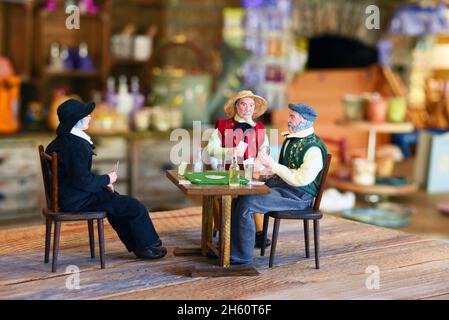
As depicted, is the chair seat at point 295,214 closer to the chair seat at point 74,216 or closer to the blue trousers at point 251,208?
the blue trousers at point 251,208

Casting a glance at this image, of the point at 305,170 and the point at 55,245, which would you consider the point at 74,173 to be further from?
the point at 305,170

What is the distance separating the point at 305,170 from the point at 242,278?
540 millimetres

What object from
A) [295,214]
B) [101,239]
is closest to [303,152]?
[295,214]

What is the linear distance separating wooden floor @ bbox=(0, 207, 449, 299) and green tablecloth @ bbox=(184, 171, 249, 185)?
40 cm

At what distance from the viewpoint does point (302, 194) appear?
3305 millimetres

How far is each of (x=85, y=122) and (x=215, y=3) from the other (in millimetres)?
5397

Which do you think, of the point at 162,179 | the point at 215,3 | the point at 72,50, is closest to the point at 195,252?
the point at 162,179

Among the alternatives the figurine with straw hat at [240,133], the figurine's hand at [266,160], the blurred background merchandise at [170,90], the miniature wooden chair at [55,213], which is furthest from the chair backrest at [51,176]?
the blurred background merchandise at [170,90]

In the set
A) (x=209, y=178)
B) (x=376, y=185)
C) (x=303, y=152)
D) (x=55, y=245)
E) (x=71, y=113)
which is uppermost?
(x=71, y=113)

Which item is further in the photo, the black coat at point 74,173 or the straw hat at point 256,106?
the straw hat at point 256,106

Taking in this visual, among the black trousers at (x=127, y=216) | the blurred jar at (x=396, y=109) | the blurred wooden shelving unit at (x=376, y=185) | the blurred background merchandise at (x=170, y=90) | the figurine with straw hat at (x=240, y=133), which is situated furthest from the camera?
the blurred jar at (x=396, y=109)

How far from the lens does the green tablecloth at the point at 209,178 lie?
10.4 feet

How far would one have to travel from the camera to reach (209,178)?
3256mm

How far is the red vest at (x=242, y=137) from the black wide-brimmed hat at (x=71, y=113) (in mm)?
668
